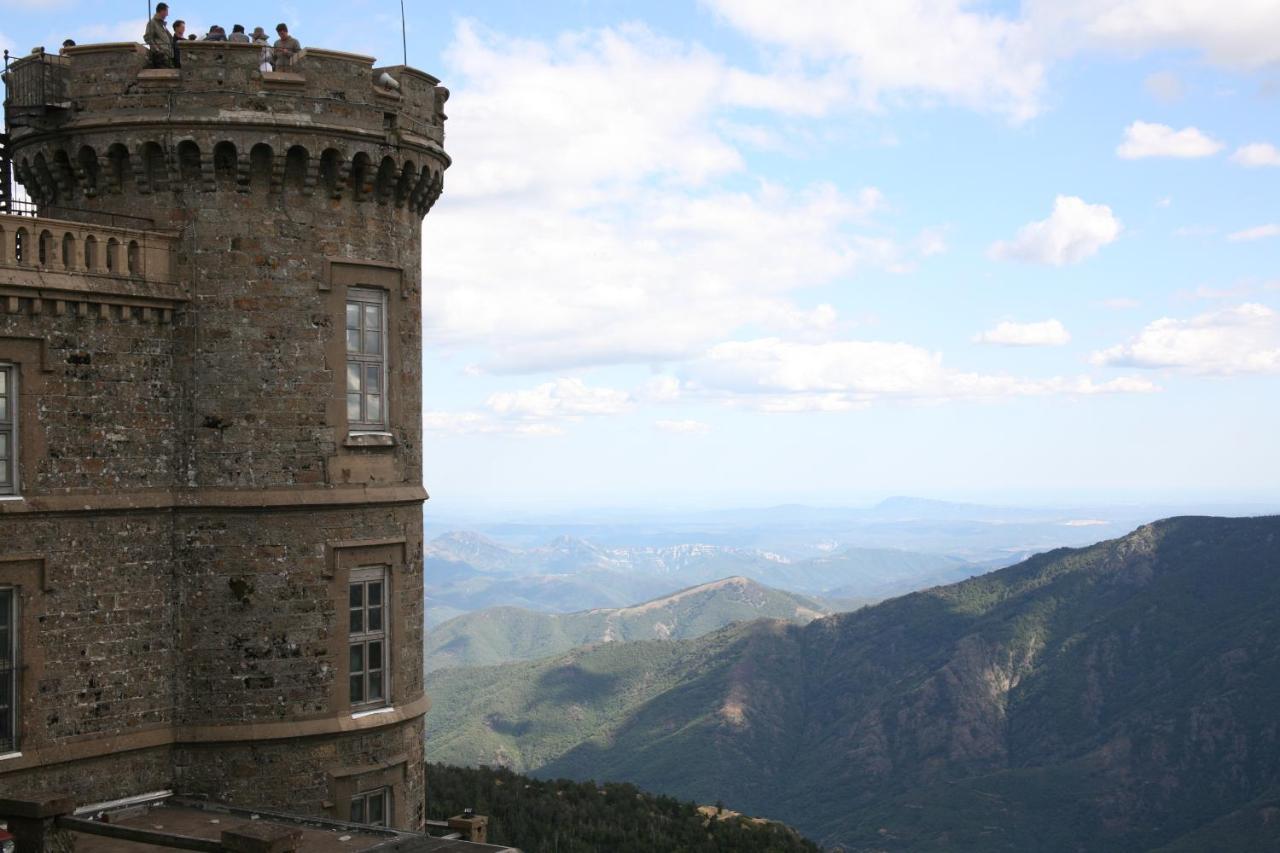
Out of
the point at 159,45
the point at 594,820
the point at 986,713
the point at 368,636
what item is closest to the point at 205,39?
the point at 159,45

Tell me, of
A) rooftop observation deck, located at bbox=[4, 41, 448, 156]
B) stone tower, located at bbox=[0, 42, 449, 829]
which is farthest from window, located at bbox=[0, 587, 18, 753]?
rooftop observation deck, located at bbox=[4, 41, 448, 156]

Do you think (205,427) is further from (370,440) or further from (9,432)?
(9,432)

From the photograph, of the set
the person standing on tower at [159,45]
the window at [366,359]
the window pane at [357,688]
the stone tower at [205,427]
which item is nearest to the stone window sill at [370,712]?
the stone tower at [205,427]

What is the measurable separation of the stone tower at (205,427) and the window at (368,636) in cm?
5

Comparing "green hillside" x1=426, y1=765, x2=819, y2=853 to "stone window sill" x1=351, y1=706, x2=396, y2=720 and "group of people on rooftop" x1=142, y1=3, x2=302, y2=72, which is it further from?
"group of people on rooftop" x1=142, y1=3, x2=302, y2=72

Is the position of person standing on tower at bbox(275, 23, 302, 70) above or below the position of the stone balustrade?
above

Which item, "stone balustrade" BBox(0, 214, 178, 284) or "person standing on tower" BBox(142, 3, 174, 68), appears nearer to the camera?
"stone balustrade" BBox(0, 214, 178, 284)

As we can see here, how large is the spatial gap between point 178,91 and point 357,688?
27.1ft

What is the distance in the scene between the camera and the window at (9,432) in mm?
16875

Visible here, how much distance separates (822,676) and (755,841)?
99.6m

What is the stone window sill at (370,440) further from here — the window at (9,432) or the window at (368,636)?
the window at (9,432)

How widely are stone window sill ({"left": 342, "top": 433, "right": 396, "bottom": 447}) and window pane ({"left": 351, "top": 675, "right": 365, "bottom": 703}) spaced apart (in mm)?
3185

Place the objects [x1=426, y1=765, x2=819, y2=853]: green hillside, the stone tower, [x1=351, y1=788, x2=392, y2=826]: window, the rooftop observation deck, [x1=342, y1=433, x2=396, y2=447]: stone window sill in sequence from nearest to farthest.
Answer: the stone tower < the rooftop observation deck < [x1=342, y1=433, x2=396, y2=447]: stone window sill < [x1=351, y1=788, x2=392, y2=826]: window < [x1=426, y1=765, x2=819, y2=853]: green hillside

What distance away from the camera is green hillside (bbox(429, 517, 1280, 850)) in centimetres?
9362
